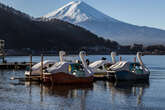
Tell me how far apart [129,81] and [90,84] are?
577 cm

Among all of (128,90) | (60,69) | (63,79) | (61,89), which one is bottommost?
(128,90)

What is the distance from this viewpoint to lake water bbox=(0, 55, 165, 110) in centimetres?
2830

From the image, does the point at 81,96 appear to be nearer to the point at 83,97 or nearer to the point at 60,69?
the point at 83,97

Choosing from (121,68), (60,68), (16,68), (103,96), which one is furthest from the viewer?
(16,68)

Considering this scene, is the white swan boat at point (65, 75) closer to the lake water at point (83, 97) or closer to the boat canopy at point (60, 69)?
the boat canopy at point (60, 69)

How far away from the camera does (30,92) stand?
35.4m

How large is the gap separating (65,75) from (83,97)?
8022 mm

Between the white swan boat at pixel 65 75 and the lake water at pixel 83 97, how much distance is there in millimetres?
1102

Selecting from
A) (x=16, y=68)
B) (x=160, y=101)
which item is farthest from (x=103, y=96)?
(x=16, y=68)

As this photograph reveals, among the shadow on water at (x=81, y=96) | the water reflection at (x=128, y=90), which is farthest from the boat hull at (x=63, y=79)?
the water reflection at (x=128, y=90)

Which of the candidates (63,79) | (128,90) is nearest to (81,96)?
(128,90)

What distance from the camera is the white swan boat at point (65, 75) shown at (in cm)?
4012

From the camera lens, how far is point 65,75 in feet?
133

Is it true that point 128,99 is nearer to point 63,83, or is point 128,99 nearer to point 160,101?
point 160,101
